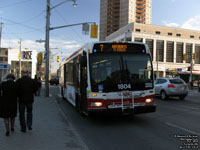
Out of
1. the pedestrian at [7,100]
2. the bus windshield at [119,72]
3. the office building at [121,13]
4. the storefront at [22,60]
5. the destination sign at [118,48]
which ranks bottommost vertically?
the pedestrian at [7,100]

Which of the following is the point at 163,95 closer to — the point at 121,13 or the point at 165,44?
the point at 165,44

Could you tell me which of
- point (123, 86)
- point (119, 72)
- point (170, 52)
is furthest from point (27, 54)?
point (123, 86)

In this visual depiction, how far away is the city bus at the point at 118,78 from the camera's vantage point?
23.5ft

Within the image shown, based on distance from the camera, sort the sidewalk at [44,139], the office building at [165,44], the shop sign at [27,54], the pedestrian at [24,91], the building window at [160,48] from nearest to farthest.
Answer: the sidewalk at [44,139] → the pedestrian at [24,91] → the office building at [165,44] → the building window at [160,48] → the shop sign at [27,54]

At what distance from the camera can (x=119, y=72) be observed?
741 centimetres

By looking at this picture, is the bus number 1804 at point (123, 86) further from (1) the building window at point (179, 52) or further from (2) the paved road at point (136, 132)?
(1) the building window at point (179, 52)

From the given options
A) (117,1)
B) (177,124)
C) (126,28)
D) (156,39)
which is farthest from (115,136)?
(117,1)

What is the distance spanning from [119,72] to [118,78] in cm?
22

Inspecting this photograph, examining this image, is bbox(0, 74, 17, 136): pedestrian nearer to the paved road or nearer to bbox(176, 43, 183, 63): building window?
the paved road

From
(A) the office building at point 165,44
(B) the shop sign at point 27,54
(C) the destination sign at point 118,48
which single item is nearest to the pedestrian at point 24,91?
(C) the destination sign at point 118,48

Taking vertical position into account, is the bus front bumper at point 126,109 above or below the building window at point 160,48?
below

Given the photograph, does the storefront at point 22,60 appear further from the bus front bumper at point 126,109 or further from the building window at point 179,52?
the bus front bumper at point 126,109

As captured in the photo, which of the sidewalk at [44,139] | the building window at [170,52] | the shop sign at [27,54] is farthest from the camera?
the shop sign at [27,54]

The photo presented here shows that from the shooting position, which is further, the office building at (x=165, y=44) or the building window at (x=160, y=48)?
the building window at (x=160, y=48)
